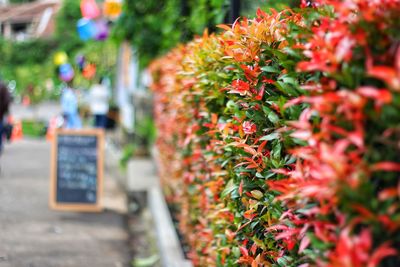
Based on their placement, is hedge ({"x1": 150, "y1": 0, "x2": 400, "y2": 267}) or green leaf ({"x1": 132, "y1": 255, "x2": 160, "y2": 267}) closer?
hedge ({"x1": 150, "y1": 0, "x2": 400, "y2": 267})

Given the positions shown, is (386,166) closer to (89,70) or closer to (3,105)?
(3,105)

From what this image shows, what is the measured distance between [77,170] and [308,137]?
7391mm

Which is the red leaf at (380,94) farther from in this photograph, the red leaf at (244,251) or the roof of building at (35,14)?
the roof of building at (35,14)

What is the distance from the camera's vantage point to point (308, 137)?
1.92m

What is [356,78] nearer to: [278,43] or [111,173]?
[278,43]

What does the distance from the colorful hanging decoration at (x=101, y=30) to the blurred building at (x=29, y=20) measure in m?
39.3

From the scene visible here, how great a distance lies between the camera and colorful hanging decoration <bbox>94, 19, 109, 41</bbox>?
1680 cm

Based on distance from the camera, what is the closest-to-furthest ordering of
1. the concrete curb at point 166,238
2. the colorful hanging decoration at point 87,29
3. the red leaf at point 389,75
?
1. the red leaf at point 389,75
2. the concrete curb at point 166,238
3. the colorful hanging decoration at point 87,29

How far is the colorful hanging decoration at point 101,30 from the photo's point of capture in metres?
16.8

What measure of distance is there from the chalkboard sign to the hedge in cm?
477

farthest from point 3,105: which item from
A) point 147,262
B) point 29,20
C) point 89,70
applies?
point 29,20

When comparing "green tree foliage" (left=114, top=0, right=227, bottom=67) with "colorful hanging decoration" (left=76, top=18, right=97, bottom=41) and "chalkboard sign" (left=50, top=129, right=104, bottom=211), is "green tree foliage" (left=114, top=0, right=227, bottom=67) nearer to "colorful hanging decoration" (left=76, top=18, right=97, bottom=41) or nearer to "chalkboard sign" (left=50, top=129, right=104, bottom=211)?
"chalkboard sign" (left=50, top=129, right=104, bottom=211)

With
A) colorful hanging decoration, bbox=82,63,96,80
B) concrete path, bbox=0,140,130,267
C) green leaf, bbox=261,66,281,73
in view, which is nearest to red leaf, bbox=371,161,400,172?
green leaf, bbox=261,66,281,73

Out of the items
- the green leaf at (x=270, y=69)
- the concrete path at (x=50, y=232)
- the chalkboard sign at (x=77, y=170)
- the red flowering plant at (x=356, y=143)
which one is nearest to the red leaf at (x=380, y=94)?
the red flowering plant at (x=356, y=143)
